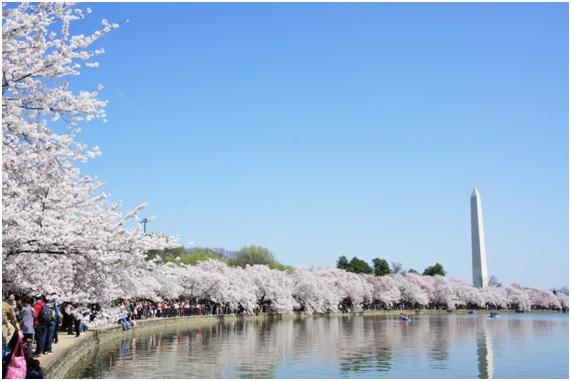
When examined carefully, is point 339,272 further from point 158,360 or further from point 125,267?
point 125,267

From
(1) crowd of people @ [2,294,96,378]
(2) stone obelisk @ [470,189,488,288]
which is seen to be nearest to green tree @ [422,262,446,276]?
(2) stone obelisk @ [470,189,488,288]

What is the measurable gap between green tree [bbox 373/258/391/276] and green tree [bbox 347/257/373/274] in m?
2.12

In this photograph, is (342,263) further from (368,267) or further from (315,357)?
(315,357)

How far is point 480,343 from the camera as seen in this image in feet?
96.8

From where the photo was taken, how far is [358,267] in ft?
326

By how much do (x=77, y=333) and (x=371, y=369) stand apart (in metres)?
8.85

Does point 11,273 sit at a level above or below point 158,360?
above

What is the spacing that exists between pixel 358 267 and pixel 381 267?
553cm

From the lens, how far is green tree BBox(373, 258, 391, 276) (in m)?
103

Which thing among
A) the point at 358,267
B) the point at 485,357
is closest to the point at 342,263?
the point at 358,267

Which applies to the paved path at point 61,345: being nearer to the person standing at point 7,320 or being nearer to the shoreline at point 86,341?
the shoreline at point 86,341

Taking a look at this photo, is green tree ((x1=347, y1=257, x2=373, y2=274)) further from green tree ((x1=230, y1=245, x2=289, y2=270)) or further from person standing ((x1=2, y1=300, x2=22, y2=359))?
person standing ((x1=2, y1=300, x2=22, y2=359))

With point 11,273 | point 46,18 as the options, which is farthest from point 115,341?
point 46,18

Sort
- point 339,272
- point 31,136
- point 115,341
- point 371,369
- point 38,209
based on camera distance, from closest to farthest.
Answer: point 31,136
point 38,209
point 371,369
point 115,341
point 339,272
